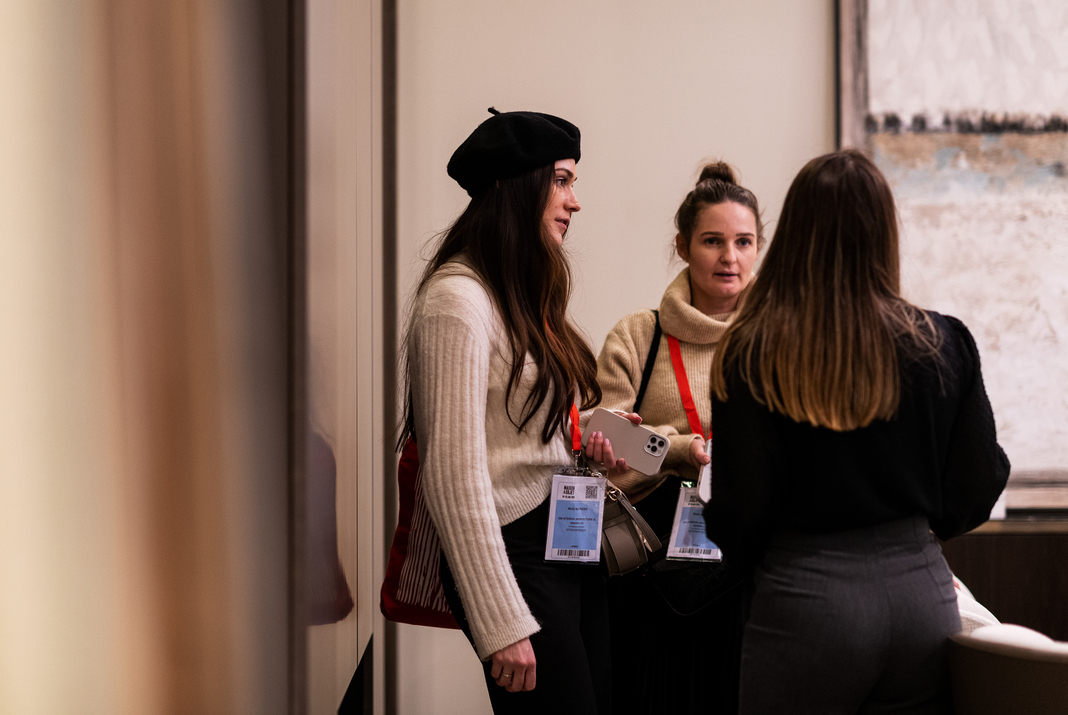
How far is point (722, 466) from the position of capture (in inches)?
45.7

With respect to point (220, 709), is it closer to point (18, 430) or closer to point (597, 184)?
point (18, 430)

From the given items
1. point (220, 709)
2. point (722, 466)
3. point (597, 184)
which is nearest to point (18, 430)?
point (220, 709)

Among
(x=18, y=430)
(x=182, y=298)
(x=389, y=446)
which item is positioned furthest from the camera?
(x=389, y=446)

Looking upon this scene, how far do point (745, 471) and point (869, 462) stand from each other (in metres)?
0.17

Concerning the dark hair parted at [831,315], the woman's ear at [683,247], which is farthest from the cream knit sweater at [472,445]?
the woman's ear at [683,247]

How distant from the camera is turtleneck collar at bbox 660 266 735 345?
2.01m

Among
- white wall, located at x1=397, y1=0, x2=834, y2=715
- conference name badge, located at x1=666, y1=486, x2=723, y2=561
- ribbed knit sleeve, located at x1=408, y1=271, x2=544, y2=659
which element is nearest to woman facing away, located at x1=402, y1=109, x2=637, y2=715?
ribbed knit sleeve, located at x1=408, y1=271, x2=544, y2=659

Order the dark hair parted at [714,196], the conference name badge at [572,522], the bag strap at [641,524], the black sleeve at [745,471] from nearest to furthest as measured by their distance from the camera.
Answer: the black sleeve at [745,471], the conference name badge at [572,522], the bag strap at [641,524], the dark hair parted at [714,196]

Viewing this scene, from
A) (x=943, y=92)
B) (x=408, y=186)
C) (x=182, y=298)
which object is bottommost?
(x=182, y=298)

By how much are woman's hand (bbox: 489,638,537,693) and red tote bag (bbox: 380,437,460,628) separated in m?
0.17

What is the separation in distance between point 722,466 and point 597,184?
1877 mm

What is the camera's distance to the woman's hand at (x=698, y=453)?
1809 mm

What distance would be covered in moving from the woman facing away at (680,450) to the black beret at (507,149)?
79 cm

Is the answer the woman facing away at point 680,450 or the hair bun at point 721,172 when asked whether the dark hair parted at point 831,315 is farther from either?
the hair bun at point 721,172
